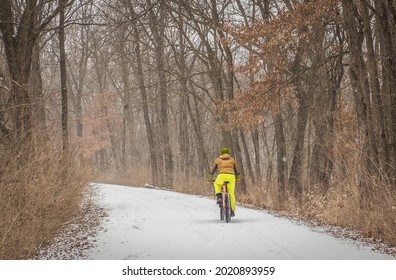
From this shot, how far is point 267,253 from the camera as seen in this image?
7246 mm

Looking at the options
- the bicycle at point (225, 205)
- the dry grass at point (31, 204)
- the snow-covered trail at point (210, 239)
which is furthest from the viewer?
the bicycle at point (225, 205)

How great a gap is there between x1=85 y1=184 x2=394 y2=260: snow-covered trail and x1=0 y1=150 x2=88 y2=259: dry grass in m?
1.00

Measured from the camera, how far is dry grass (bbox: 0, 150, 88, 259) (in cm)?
709

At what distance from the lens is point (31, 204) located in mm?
8281

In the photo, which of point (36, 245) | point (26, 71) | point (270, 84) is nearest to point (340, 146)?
point (270, 84)

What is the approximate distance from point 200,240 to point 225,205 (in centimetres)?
286

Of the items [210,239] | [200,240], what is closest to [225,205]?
[210,239]

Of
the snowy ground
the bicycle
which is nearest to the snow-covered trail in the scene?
the snowy ground

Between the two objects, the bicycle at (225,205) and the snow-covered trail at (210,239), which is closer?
the snow-covered trail at (210,239)

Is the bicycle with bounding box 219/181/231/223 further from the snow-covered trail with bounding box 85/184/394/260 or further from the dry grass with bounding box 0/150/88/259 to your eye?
the dry grass with bounding box 0/150/88/259

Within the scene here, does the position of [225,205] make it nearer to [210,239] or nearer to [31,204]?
[210,239]

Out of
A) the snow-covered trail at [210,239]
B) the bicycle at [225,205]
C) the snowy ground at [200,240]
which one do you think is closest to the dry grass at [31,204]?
the snowy ground at [200,240]

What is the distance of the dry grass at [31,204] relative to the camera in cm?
709

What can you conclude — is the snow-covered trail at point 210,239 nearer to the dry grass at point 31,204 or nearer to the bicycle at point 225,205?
the bicycle at point 225,205
